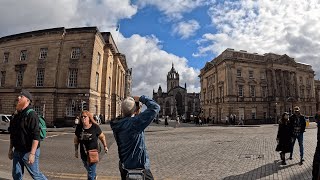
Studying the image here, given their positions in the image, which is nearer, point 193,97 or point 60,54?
point 60,54

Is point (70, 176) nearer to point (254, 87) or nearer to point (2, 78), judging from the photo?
point (2, 78)

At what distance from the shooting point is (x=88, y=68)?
33.4m

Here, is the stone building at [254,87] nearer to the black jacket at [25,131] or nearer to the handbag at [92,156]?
the handbag at [92,156]

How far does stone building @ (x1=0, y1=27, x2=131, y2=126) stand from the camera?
1300 inches

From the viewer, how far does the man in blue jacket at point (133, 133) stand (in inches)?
129

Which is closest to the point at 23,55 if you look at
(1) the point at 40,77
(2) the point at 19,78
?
(2) the point at 19,78

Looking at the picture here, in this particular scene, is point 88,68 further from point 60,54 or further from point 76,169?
point 76,169

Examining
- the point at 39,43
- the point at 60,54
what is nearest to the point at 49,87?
the point at 60,54

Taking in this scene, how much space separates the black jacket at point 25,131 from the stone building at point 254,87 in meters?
48.3

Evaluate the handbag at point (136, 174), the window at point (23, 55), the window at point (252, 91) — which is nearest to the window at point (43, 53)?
the window at point (23, 55)

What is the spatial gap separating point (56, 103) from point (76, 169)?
2728cm

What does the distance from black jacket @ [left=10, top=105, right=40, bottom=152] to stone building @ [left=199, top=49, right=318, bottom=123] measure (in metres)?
48.3

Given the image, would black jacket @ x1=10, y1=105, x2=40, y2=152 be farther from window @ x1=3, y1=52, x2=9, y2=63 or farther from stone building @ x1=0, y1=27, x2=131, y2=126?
window @ x1=3, y1=52, x2=9, y2=63

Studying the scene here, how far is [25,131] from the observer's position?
171 inches
